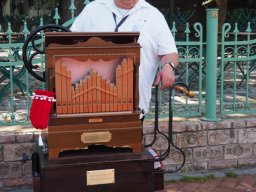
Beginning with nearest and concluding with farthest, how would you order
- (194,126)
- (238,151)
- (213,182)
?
(213,182), (194,126), (238,151)

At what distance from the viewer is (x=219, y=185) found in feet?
14.6

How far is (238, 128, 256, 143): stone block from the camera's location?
484cm

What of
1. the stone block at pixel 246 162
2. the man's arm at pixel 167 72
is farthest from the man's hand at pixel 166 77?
the stone block at pixel 246 162

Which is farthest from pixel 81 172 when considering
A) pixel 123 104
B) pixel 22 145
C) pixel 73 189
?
pixel 22 145

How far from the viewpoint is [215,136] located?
4.75 meters

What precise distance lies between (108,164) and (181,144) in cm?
A: 246

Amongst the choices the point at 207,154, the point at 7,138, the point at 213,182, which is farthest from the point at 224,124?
the point at 7,138

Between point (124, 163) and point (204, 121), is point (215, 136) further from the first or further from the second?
point (124, 163)

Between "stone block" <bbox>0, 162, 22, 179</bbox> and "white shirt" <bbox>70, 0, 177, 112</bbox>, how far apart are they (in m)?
1.89

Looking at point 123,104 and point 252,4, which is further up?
point 252,4

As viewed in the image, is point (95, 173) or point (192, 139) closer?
point (95, 173)

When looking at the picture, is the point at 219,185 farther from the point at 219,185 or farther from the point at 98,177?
the point at 98,177

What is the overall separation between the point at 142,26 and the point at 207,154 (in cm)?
235

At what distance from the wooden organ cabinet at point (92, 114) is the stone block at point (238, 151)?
8.70ft
